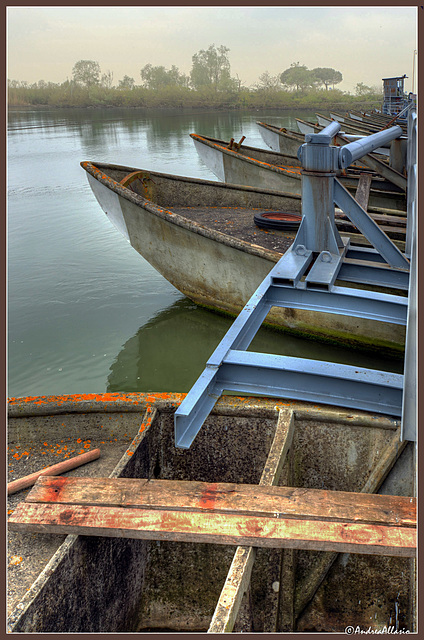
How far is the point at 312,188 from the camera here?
164 inches

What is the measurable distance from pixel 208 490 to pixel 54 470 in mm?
1026

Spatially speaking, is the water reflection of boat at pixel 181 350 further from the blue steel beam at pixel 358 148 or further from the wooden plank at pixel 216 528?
the wooden plank at pixel 216 528

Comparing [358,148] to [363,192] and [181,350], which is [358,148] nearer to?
[181,350]

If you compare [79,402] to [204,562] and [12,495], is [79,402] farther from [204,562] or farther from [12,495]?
[204,562]

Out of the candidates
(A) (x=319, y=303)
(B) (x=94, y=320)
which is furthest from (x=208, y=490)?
(B) (x=94, y=320)

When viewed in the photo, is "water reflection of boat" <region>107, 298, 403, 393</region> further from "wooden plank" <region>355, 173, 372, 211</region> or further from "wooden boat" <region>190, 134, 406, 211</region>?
"wooden boat" <region>190, 134, 406, 211</region>

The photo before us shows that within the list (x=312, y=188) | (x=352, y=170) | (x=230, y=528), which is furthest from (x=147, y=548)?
(x=352, y=170)

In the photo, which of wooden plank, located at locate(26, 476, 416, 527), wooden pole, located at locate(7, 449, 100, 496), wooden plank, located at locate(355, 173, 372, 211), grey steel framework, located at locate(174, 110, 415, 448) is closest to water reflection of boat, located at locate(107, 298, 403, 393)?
grey steel framework, located at locate(174, 110, 415, 448)

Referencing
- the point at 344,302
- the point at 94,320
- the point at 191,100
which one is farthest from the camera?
the point at 191,100

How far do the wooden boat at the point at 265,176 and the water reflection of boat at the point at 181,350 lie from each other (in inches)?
143

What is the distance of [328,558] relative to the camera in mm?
2949

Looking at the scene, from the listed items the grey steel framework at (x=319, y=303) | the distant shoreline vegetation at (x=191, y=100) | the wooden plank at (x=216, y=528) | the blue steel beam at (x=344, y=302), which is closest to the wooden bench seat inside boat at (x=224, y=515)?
the wooden plank at (x=216, y=528)

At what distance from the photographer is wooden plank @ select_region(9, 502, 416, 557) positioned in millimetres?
1991

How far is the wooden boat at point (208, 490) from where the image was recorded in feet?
8.11
